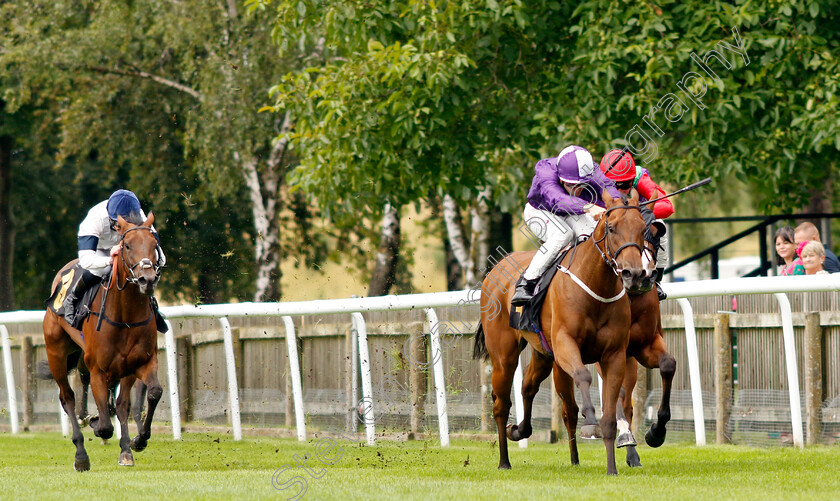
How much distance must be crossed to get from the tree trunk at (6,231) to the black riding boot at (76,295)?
18.4 meters

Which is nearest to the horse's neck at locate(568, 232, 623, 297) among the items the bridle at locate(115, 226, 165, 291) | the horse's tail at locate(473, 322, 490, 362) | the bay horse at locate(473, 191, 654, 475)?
the bay horse at locate(473, 191, 654, 475)

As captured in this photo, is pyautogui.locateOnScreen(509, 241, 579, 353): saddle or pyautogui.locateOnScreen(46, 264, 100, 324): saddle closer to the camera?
pyautogui.locateOnScreen(509, 241, 579, 353): saddle

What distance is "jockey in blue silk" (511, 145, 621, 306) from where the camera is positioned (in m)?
7.42

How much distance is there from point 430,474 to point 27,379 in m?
8.49

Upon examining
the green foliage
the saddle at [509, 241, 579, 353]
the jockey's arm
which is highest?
the green foliage

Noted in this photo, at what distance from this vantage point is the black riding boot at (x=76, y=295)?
8.97 metres

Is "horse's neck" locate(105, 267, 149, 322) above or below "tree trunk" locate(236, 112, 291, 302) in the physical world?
below

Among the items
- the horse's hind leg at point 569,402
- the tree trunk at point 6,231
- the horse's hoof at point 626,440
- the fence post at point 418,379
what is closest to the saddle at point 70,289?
the fence post at point 418,379

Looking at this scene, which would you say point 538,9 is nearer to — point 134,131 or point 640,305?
point 640,305

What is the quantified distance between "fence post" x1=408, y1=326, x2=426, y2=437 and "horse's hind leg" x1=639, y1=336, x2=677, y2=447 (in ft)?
8.73

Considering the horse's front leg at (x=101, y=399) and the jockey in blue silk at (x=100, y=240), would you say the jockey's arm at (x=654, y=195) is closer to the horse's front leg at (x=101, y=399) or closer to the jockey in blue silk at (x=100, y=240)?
the jockey in blue silk at (x=100, y=240)

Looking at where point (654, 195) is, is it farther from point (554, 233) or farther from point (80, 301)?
point (80, 301)

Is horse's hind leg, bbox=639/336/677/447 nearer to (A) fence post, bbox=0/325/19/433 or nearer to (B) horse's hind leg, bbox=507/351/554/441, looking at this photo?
(B) horse's hind leg, bbox=507/351/554/441

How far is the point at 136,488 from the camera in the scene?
6668 mm
